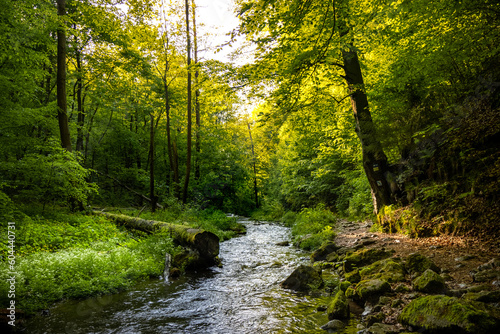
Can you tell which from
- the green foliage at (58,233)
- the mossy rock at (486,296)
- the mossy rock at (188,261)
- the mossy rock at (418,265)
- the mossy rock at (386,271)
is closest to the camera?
the mossy rock at (486,296)

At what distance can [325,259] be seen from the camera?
7.77 metres

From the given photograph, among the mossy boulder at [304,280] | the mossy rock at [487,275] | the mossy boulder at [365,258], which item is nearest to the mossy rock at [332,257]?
the mossy boulder at [365,258]

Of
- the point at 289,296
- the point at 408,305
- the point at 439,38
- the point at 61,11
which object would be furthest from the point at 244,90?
the point at 61,11

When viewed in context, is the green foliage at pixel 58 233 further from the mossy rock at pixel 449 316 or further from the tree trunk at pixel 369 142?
the tree trunk at pixel 369 142

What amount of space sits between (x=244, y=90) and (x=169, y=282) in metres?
5.53

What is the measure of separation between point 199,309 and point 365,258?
12.8ft

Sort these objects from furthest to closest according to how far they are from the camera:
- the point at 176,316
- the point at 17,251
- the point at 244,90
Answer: the point at 244,90 < the point at 17,251 < the point at 176,316

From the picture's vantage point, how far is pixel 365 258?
613 cm

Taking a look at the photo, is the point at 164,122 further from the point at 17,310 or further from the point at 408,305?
the point at 408,305

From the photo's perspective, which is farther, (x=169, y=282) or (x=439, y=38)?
(x=169, y=282)

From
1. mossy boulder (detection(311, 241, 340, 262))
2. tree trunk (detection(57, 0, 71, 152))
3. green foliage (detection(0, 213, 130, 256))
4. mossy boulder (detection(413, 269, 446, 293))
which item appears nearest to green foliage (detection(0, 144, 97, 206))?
green foliage (detection(0, 213, 130, 256))

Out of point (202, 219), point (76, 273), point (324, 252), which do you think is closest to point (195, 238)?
point (76, 273)

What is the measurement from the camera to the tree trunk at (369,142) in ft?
27.5

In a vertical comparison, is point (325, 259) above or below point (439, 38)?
below
